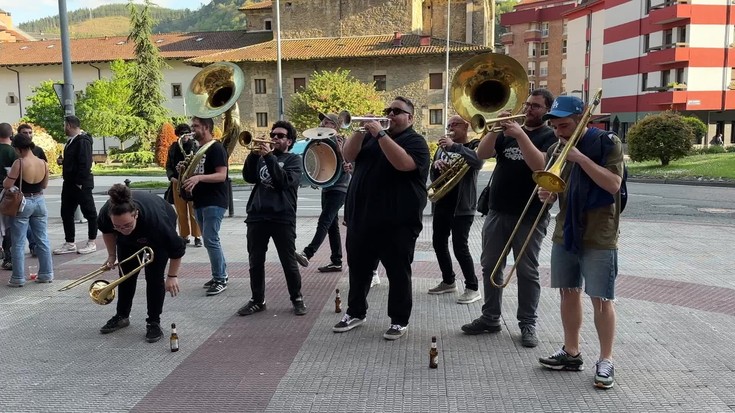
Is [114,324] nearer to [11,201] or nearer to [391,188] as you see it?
[11,201]

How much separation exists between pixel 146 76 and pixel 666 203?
4548cm

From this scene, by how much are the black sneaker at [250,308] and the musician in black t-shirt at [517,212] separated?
2024mm

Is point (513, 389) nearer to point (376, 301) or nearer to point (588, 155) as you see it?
point (588, 155)

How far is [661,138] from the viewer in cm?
2436

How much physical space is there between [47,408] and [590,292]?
144 inches

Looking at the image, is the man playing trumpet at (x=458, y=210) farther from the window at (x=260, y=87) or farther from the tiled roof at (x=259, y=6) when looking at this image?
the tiled roof at (x=259, y=6)

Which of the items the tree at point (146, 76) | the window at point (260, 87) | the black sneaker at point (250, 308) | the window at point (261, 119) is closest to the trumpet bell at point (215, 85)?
A: the black sneaker at point (250, 308)

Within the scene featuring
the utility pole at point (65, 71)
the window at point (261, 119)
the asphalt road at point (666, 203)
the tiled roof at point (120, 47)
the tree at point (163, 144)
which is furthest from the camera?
the tiled roof at point (120, 47)

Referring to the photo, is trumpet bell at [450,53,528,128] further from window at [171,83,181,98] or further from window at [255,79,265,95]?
window at [171,83,181,98]

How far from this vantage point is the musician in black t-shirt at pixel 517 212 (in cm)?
500

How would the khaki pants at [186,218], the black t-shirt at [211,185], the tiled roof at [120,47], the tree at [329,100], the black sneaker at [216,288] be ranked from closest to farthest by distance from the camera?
the black t-shirt at [211,185] < the black sneaker at [216,288] < the khaki pants at [186,218] < the tree at [329,100] < the tiled roof at [120,47]

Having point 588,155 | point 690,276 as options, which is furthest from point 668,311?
point 588,155

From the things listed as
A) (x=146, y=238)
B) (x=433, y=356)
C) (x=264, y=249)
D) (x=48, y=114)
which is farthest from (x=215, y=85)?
(x=48, y=114)

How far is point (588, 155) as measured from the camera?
414 centimetres
